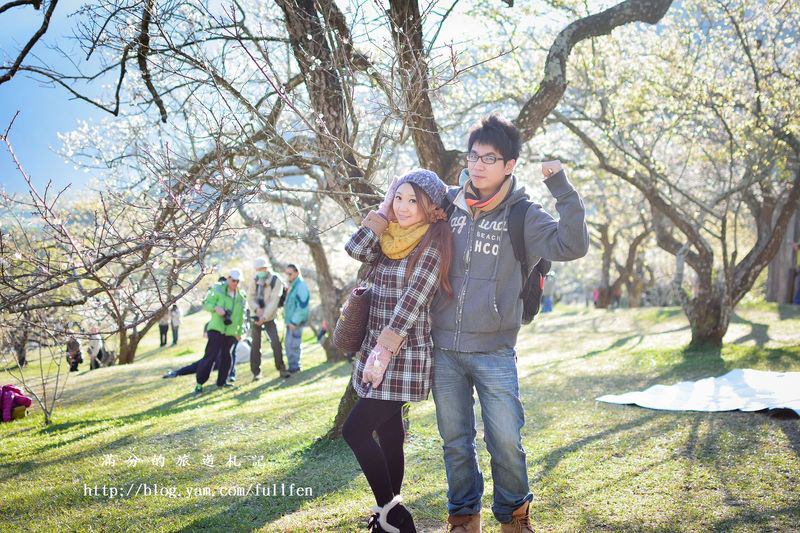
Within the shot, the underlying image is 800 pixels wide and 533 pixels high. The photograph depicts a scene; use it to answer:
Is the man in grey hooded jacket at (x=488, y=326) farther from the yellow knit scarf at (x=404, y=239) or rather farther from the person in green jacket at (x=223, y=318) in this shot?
the person in green jacket at (x=223, y=318)

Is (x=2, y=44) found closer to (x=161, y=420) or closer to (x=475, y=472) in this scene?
(x=161, y=420)

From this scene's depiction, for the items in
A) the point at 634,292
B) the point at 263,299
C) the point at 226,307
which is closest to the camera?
the point at 226,307

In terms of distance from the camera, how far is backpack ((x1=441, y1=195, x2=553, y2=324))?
3.06 meters

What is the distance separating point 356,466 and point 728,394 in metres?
4.17

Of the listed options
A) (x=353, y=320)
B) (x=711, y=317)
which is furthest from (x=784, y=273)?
(x=353, y=320)

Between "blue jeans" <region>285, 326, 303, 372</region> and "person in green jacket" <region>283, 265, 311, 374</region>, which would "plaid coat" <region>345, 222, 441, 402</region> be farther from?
"blue jeans" <region>285, 326, 303, 372</region>

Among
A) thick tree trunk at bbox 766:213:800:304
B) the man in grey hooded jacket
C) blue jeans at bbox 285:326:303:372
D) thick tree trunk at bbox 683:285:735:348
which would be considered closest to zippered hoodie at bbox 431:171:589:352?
the man in grey hooded jacket

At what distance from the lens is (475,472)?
3.10 meters

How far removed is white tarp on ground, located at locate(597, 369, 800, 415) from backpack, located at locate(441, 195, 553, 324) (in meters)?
3.47

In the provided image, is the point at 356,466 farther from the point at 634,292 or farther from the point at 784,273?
the point at 634,292

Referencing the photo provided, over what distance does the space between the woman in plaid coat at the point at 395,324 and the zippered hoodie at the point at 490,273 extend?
8cm

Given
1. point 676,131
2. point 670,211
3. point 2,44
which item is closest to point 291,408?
point 2,44

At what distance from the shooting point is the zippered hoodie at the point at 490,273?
2971mm

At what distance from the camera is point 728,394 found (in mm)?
6344
